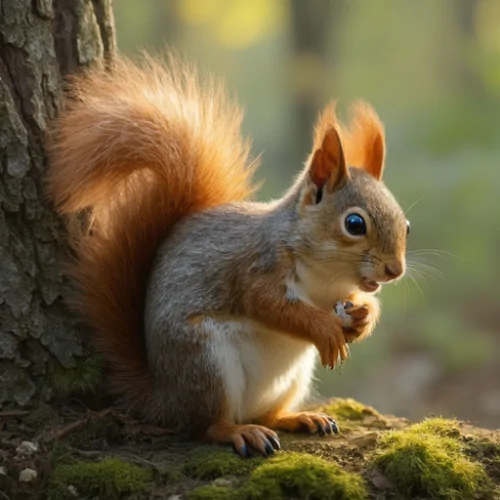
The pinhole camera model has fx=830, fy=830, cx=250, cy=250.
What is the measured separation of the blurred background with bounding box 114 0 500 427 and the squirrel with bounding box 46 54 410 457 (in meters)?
0.16

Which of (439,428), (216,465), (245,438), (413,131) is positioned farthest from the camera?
(413,131)

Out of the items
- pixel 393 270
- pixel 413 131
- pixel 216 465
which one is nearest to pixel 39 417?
pixel 216 465

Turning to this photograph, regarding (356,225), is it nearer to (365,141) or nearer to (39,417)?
(365,141)

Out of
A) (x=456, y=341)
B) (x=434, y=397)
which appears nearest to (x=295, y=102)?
(x=456, y=341)

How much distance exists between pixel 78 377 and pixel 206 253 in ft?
1.23

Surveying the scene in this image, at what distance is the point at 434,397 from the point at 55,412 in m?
2.88

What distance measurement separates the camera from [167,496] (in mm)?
1446

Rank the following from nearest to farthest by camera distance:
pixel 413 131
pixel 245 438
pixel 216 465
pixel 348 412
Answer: pixel 216 465, pixel 245 438, pixel 348 412, pixel 413 131

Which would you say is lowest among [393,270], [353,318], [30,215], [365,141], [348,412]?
[348,412]

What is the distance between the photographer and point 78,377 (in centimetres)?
174

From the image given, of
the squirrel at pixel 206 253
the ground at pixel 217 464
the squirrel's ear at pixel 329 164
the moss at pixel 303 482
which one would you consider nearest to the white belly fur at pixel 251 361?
the squirrel at pixel 206 253

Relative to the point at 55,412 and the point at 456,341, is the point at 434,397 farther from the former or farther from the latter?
the point at 55,412

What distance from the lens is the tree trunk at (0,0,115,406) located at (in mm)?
1676

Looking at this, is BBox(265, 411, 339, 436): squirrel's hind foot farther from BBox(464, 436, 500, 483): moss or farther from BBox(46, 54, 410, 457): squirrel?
BBox(464, 436, 500, 483): moss
